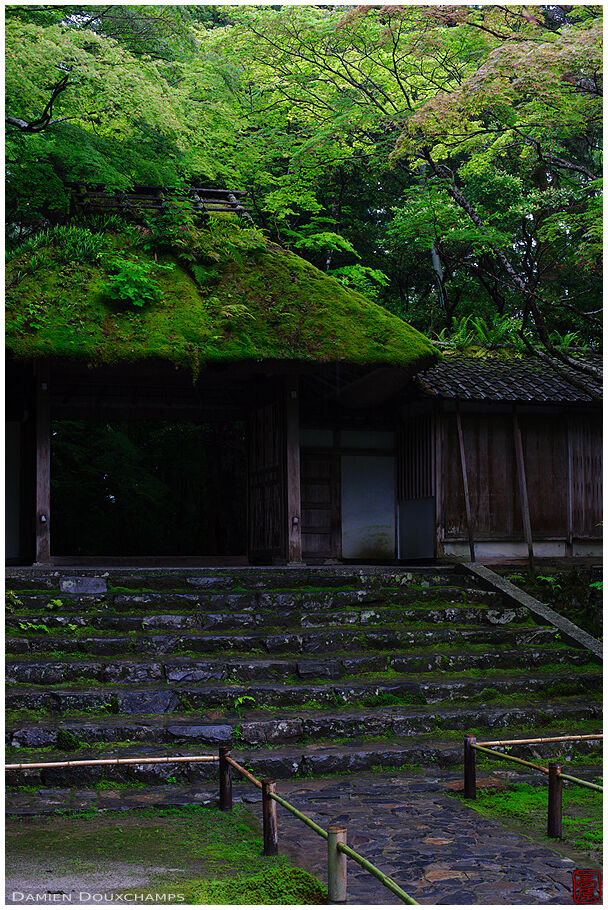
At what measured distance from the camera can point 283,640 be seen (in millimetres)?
8898

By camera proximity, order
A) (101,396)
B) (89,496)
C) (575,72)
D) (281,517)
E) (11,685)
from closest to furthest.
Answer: (11,685), (575,72), (281,517), (101,396), (89,496)

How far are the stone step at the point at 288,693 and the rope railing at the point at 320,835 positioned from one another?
1.73m

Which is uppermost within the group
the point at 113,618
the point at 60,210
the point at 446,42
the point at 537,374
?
the point at 446,42

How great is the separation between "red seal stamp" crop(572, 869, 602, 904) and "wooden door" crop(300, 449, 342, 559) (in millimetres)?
9459

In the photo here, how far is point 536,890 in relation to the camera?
4.64m

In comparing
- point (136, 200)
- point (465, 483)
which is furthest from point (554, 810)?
point (136, 200)

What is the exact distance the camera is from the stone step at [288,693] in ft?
24.6

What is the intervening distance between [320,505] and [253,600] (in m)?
4.69

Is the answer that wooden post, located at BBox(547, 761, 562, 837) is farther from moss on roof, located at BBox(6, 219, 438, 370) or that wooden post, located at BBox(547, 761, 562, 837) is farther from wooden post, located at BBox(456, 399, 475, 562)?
wooden post, located at BBox(456, 399, 475, 562)

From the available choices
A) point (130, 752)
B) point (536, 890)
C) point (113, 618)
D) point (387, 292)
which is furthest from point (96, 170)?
point (387, 292)

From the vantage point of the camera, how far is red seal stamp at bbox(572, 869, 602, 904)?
4.55 meters

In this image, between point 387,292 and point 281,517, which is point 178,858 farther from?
point 387,292

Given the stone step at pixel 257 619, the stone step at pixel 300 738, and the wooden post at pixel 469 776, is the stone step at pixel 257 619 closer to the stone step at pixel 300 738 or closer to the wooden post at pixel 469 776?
the stone step at pixel 300 738

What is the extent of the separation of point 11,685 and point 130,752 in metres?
1.67
